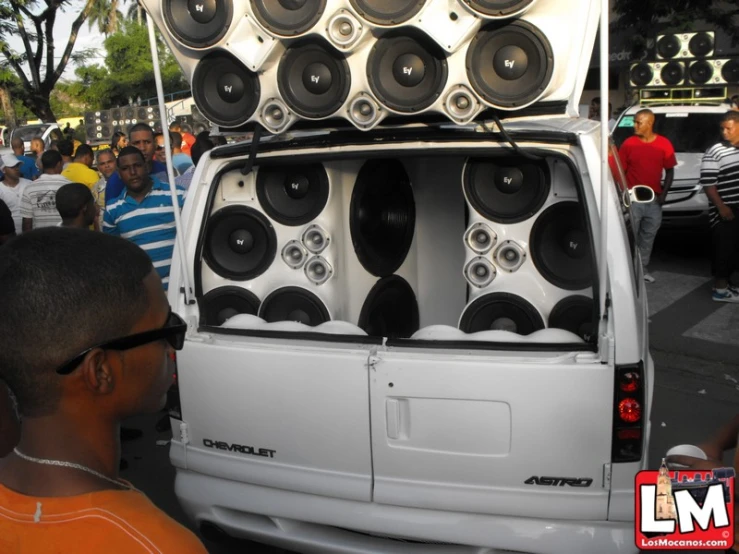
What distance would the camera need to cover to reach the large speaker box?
10.7 feet

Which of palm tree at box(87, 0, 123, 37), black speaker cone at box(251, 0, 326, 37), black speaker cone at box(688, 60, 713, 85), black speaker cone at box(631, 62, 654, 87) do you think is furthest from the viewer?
palm tree at box(87, 0, 123, 37)

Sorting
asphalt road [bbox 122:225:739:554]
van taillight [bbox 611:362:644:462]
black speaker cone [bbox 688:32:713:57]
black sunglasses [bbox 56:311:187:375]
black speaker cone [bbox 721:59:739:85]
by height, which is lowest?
asphalt road [bbox 122:225:739:554]

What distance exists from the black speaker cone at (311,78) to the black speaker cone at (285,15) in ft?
0.54

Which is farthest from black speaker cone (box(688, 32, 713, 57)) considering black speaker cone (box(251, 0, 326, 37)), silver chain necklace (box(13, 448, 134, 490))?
silver chain necklace (box(13, 448, 134, 490))

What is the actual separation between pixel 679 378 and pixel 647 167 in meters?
3.08

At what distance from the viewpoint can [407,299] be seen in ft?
14.1

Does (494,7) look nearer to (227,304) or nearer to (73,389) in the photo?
(227,304)

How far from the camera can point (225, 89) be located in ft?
10.8

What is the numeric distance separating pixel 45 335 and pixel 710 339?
6.50 metres

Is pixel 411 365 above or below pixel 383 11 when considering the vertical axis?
below

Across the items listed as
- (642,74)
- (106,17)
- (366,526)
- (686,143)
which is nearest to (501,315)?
(366,526)

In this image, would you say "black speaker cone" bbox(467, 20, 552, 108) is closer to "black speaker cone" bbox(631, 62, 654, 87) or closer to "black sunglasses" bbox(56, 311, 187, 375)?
"black sunglasses" bbox(56, 311, 187, 375)

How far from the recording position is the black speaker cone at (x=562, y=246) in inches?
128

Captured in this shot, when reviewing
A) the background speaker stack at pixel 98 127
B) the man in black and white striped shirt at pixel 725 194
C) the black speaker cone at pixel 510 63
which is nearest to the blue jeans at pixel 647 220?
the man in black and white striped shirt at pixel 725 194
